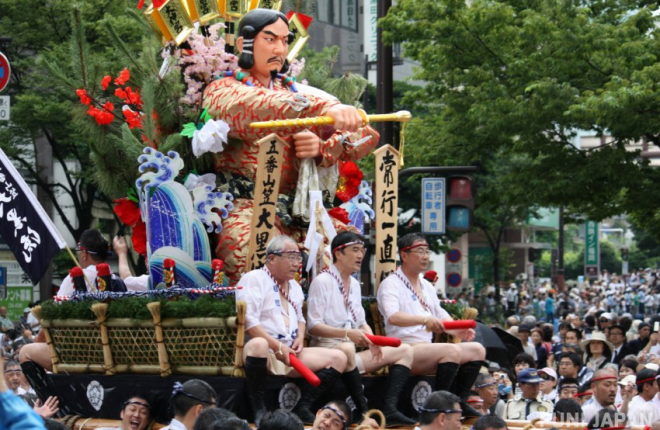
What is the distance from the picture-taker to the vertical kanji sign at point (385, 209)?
8164mm

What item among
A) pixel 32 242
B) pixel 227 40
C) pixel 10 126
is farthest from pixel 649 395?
pixel 10 126

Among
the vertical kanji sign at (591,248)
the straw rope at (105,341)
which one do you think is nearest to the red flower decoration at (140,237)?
the straw rope at (105,341)

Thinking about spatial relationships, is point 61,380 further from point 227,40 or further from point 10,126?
point 10,126

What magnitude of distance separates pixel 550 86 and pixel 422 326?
296 inches

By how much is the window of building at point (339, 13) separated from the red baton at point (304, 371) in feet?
107

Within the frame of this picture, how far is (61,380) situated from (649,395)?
15.8 feet

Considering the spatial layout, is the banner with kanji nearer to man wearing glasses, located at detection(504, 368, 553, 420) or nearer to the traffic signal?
man wearing glasses, located at detection(504, 368, 553, 420)

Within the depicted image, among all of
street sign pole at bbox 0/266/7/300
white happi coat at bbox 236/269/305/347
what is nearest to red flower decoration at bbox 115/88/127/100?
white happi coat at bbox 236/269/305/347

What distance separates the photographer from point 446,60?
16.8 meters

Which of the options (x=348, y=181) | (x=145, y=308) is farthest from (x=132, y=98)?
(x=145, y=308)

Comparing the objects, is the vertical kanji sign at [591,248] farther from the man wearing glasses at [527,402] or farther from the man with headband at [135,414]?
the man with headband at [135,414]

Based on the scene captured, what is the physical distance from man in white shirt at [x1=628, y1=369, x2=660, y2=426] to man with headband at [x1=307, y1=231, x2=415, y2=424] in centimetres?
269

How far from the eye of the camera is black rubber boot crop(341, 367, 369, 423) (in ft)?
23.9

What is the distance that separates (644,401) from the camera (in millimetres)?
9375
